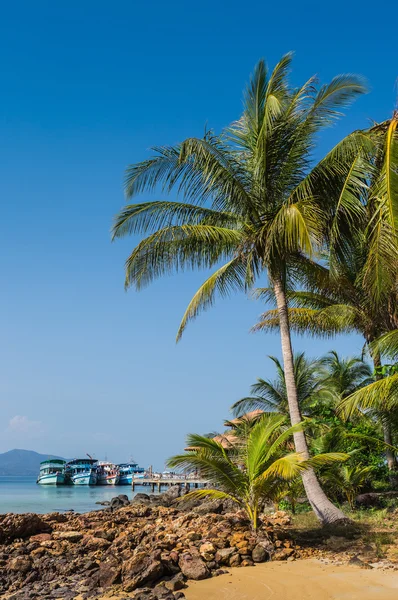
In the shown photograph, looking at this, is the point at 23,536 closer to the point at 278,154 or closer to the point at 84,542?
the point at 84,542

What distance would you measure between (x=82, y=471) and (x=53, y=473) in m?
4.25

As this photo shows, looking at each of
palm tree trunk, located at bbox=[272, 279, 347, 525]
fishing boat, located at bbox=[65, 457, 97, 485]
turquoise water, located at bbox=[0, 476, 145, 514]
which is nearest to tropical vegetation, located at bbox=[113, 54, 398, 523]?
palm tree trunk, located at bbox=[272, 279, 347, 525]

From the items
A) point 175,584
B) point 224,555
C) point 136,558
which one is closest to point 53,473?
point 136,558

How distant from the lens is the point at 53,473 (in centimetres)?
7700

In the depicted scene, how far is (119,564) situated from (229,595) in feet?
8.23

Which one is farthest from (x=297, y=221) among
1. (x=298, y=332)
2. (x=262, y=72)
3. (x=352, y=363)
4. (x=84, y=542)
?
(x=352, y=363)

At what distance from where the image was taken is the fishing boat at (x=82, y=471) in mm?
74688

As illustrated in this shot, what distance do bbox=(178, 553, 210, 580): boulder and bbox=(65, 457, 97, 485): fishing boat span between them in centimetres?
7134

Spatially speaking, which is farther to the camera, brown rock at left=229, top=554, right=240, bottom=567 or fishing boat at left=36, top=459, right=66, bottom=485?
fishing boat at left=36, top=459, right=66, bottom=485

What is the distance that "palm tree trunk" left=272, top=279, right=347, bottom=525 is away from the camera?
11.0m

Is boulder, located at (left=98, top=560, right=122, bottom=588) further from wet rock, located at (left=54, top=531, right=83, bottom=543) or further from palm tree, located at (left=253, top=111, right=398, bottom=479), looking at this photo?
palm tree, located at (left=253, top=111, right=398, bottom=479)

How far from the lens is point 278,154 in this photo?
43.0 ft

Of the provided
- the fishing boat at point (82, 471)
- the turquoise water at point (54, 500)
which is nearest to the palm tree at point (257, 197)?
the turquoise water at point (54, 500)

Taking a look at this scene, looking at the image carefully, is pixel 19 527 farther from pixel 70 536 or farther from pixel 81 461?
pixel 81 461
